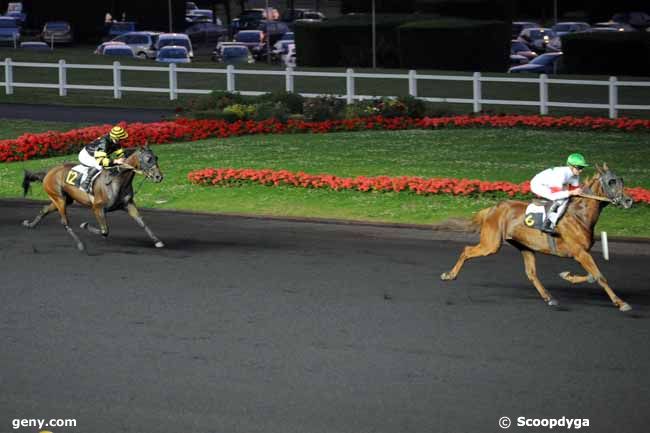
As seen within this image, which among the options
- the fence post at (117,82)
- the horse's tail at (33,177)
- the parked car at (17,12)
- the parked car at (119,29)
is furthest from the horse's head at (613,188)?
the parked car at (17,12)

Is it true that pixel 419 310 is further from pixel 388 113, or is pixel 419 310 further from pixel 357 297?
pixel 388 113

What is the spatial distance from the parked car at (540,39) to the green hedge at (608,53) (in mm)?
14447

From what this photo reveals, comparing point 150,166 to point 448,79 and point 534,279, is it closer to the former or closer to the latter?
point 534,279

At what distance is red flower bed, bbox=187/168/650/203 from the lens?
67.1ft

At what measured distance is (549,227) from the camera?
13.4 meters

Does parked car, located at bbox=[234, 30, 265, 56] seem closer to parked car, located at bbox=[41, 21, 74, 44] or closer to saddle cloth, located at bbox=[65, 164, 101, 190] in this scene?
parked car, located at bbox=[41, 21, 74, 44]

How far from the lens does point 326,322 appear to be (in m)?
13.0

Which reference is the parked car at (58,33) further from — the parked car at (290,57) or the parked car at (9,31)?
the parked car at (290,57)

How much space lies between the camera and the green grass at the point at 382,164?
66.2 feet

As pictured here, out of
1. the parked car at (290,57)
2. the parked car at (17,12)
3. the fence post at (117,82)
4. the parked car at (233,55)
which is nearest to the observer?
the fence post at (117,82)

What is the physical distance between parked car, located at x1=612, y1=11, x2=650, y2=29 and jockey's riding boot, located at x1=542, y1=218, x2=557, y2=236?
5974cm

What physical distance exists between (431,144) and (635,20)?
49051 millimetres

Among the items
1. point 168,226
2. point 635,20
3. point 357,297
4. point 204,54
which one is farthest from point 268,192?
point 635,20

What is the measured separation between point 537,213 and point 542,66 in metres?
33.7
